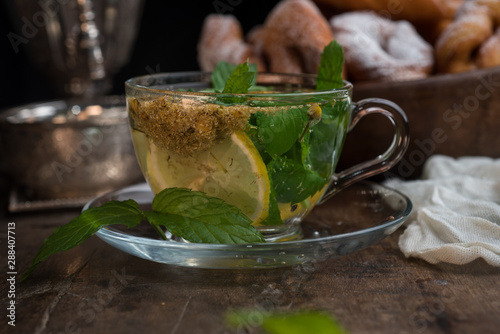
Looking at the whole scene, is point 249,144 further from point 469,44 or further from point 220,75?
point 469,44

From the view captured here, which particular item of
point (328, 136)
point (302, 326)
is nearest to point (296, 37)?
point (328, 136)

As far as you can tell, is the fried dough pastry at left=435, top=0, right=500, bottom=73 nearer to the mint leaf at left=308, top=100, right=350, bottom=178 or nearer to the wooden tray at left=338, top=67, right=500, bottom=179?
the wooden tray at left=338, top=67, right=500, bottom=179

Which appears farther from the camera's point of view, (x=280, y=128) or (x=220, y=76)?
(x=220, y=76)

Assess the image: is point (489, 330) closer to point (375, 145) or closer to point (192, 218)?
point (192, 218)

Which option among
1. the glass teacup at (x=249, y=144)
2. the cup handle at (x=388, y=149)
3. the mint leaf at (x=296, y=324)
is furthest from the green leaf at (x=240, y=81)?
the mint leaf at (x=296, y=324)

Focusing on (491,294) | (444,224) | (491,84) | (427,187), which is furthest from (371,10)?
→ (491,294)

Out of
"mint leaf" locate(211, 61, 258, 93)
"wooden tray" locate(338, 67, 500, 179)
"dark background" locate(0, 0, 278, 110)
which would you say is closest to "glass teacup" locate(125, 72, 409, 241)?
"mint leaf" locate(211, 61, 258, 93)
